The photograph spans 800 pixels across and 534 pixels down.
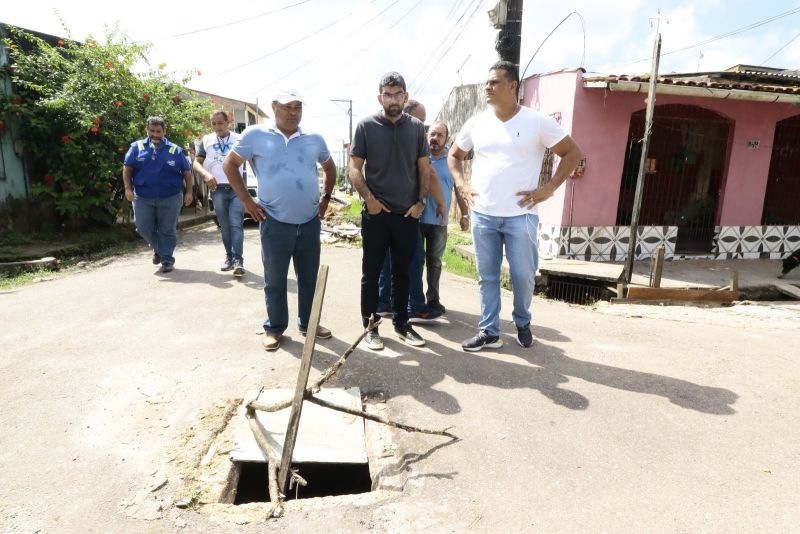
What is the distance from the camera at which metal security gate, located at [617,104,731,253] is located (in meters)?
8.85

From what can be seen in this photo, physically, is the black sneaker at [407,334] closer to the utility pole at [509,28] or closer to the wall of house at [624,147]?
the utility pole at [509,28]

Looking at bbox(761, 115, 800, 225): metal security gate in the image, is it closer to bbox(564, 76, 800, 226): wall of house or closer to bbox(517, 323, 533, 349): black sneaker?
bbox(564, 76, 800, 226): wall of house

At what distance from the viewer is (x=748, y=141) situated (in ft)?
30.2

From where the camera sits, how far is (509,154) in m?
3.58

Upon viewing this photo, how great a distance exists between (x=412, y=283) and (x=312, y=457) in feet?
7.29

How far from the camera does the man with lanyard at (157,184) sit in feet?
19.2

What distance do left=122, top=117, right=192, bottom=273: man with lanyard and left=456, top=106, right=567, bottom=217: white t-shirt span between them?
397 centimetres

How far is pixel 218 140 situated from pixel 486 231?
389cm

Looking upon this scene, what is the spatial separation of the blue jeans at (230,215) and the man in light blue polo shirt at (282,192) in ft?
7.56

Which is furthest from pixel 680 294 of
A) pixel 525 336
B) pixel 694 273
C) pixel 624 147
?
pixel 525 336

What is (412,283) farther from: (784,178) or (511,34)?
(784,178)

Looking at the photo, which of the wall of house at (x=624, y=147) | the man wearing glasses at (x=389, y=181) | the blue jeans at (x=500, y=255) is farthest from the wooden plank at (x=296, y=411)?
the wall of house at (x=624, y=147)

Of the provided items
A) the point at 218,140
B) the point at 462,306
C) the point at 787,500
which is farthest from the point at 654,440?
the point at 218,140

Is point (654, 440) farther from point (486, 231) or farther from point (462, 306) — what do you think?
point (462, 306)
